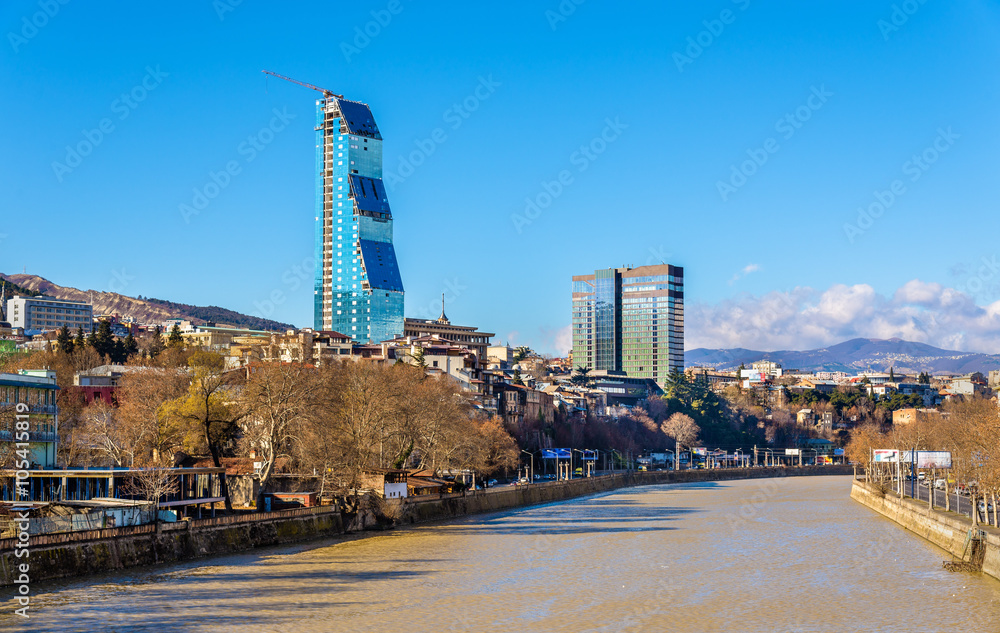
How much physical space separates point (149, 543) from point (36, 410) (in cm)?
2507

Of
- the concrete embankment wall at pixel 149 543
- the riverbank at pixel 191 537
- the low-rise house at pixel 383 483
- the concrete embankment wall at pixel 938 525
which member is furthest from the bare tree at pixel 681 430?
the concrete embankment wall at pixel 149 543

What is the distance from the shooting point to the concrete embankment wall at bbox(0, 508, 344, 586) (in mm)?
41125

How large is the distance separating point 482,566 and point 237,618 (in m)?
15.6

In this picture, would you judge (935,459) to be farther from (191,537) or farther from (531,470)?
(191,537)

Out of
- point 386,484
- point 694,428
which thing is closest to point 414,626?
point 386,484

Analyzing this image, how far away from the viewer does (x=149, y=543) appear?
4744 centimetres

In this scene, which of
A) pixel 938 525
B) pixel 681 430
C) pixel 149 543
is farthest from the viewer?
pixel 681 430

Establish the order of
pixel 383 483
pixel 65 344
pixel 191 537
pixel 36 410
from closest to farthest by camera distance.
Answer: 1. pixel 191 537
2. pixel 36 410
3. pixel 383 483
4. pixel 65 344

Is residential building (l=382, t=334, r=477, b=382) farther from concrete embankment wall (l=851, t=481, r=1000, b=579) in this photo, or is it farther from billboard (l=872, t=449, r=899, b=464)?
concrete embankment wall (l=851, t=481, r=1000, b=579)

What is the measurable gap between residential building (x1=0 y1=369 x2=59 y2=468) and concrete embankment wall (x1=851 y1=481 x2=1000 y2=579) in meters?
50.6

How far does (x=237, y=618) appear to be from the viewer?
37219 mm

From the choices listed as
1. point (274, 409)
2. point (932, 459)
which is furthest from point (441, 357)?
point (274, 409)

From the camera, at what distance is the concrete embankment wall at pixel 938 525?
158 ft

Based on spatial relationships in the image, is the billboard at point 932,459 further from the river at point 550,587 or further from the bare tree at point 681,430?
the bare tree at point 681,430
